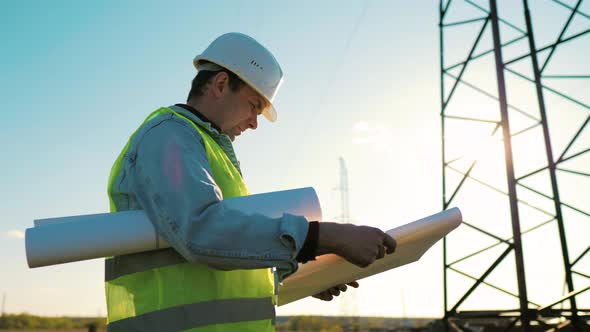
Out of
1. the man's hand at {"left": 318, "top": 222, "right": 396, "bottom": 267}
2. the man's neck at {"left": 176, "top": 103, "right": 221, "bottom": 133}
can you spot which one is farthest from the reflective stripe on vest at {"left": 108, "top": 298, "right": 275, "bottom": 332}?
the man's neck at {"left": 176, "top": 103, "right": 221, "bottom": 133}

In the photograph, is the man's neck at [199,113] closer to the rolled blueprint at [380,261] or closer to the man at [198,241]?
the man at [198,241]

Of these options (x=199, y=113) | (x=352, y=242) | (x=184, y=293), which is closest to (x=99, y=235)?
(x=184, y=293)

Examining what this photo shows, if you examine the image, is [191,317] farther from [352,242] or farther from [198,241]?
[352,242]

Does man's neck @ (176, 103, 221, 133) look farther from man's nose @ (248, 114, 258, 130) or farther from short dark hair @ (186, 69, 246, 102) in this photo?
man's nose @ (248, 114, 258, 130)

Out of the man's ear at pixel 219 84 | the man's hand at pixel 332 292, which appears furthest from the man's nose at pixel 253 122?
the man's hand at pixel 332 292

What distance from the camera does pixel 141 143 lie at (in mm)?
1881

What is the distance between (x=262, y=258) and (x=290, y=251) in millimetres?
84

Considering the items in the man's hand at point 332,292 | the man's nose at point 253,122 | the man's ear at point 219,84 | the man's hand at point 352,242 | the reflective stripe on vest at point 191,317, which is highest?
the man's ear at point 219,84

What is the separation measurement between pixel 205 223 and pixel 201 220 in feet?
0.05

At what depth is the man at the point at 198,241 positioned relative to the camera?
1678mm

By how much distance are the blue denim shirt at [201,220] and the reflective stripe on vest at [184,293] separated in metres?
0.16

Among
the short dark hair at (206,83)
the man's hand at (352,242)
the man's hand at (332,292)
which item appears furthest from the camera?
the man's hand at (332,292)

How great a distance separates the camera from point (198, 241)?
166 centimetres

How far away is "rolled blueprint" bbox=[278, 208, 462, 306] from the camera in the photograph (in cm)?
221
